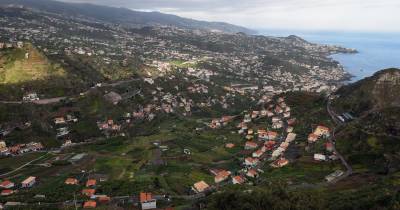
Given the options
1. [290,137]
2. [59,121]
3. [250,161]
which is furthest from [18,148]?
[290,137]

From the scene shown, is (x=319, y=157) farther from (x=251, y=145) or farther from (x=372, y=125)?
(x=251, y=145)

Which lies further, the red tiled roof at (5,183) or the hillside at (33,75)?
the hillside at (33,75)

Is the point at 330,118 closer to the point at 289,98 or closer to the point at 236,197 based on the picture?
the point at 289,98

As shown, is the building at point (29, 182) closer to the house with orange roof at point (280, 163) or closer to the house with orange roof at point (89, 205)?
the house with orange roof at point (89, 205)

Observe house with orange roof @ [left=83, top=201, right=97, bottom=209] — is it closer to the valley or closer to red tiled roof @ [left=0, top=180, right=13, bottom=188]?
the valley

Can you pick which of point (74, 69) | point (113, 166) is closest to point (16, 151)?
point (113, 166)

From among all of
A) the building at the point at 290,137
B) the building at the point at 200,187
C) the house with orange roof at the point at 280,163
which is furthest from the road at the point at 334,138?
the building at the point at 200,187
